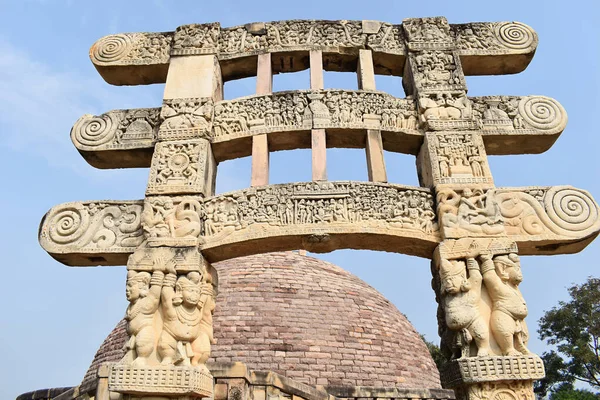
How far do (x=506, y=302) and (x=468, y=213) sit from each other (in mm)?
1029

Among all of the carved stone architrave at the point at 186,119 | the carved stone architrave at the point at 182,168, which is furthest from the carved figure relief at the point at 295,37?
the carved stone architrave at the point at 182,168

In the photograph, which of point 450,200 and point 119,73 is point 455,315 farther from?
point 119,73

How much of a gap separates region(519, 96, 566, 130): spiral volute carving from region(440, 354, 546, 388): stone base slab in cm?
294

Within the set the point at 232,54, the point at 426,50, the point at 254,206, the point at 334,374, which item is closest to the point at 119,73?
the point at 232,54

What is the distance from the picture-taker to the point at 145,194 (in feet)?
19.2

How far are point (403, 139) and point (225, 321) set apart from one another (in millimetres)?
7697

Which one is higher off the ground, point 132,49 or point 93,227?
point 132,49

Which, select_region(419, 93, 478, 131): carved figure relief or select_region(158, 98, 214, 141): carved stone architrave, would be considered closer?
select_region(419, 93, 478, 131): carved figure relief

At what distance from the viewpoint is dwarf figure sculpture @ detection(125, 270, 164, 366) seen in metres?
4.93

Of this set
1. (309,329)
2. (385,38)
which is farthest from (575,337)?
(385,38)

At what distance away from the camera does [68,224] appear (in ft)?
19.0

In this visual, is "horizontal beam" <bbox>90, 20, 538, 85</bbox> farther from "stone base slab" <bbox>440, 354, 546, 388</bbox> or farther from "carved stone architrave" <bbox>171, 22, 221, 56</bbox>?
"stone base slab" <bbox>440, 354, 546, 388</bbox>

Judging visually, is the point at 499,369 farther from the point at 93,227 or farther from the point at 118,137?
the point at 118,137

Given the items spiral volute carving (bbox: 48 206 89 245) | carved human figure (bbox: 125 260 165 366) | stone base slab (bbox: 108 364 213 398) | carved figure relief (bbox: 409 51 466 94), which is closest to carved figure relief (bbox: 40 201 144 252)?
spiral volute carving (bbox: 48 206 89 245)
